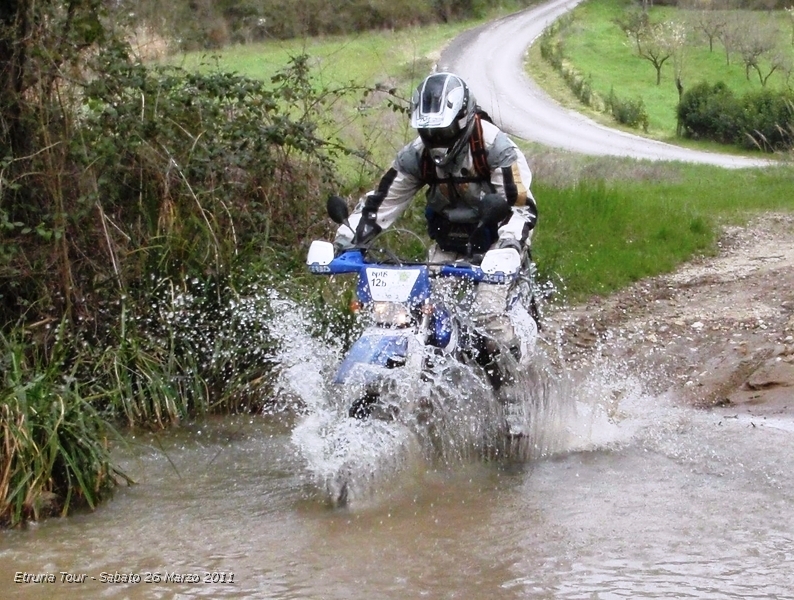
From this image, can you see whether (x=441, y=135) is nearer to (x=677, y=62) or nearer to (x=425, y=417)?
(x=425, y=417)

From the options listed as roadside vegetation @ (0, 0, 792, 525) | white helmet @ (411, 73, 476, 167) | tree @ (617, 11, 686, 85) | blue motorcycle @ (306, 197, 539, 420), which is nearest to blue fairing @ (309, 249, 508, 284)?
blue motorcycle @ (306, 197, 539, 420)

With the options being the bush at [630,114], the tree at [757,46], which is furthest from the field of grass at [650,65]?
the bush at [630,114]

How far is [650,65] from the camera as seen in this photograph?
54156 millimetres

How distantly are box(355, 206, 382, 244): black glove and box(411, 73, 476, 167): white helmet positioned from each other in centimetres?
67

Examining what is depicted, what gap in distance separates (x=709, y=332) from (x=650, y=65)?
47203mm

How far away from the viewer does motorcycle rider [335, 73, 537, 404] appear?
19.8 ft

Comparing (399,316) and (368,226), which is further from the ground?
(368,226)

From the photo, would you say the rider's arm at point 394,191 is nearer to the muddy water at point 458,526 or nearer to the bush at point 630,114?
the muddy water at point 458,526

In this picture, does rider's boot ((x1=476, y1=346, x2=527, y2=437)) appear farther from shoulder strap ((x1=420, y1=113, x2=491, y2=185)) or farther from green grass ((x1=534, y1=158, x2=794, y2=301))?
green grass ((x1=534, y1=158, x2=794, y2=301))

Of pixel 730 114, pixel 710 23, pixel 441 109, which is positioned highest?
pixel 441 109

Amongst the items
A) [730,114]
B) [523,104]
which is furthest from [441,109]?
[523,104]

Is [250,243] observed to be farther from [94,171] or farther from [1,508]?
[1,508]

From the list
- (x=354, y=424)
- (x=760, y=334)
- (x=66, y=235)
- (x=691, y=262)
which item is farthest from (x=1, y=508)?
(x=691, y=262)

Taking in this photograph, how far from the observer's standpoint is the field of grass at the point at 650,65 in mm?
46488
